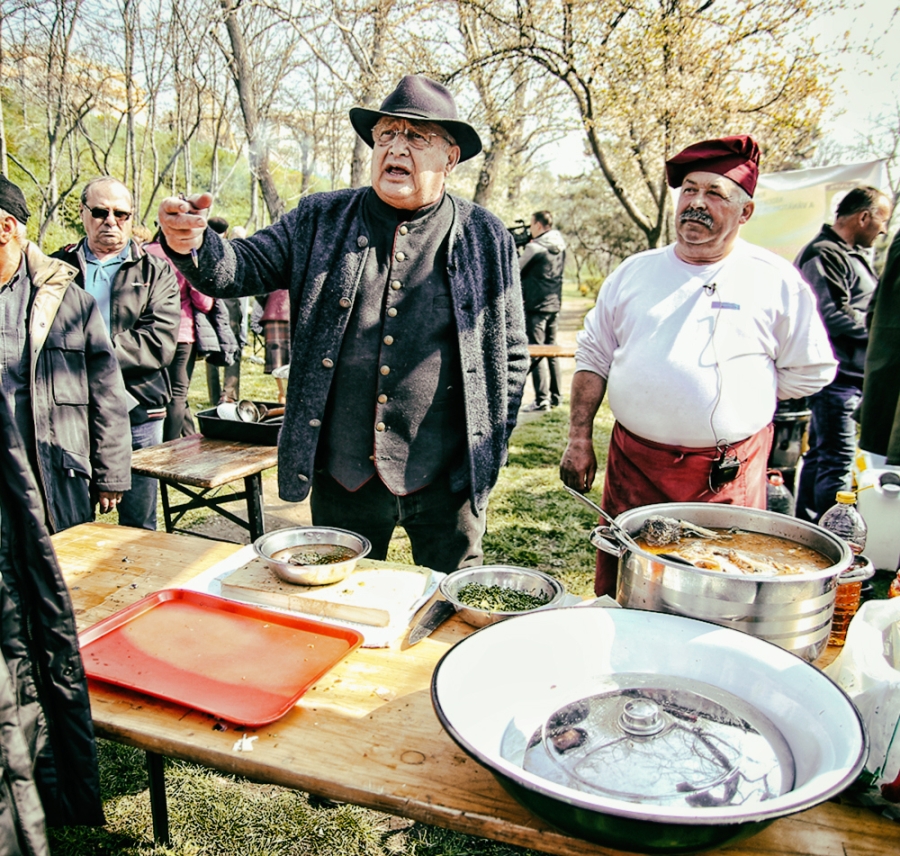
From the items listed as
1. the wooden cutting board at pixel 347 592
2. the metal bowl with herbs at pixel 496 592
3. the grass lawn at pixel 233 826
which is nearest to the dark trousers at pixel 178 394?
the grass lawn at pixel 233 826

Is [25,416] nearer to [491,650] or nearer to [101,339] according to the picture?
[101,339]

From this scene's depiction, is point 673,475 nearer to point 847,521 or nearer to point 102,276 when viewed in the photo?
point 847,521

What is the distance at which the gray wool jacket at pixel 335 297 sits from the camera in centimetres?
216

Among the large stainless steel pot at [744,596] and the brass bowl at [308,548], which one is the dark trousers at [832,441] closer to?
the large stainless steel pot at [744,596]

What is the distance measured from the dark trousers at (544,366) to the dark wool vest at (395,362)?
5.63 metres

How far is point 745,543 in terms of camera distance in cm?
154

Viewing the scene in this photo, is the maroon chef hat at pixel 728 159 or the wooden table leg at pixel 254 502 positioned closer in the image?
the maroon chef hat at pixel 728 159

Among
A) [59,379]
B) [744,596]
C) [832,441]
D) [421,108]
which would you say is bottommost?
[832,441]

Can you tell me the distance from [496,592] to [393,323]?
0.98m

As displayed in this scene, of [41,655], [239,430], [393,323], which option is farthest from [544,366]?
[41,655]

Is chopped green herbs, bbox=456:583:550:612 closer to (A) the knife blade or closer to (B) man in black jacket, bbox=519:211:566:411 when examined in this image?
(A) the knife blade

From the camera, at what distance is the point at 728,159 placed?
210 cm

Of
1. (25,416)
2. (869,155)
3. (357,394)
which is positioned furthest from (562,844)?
(869,155)

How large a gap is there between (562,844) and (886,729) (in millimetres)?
523
